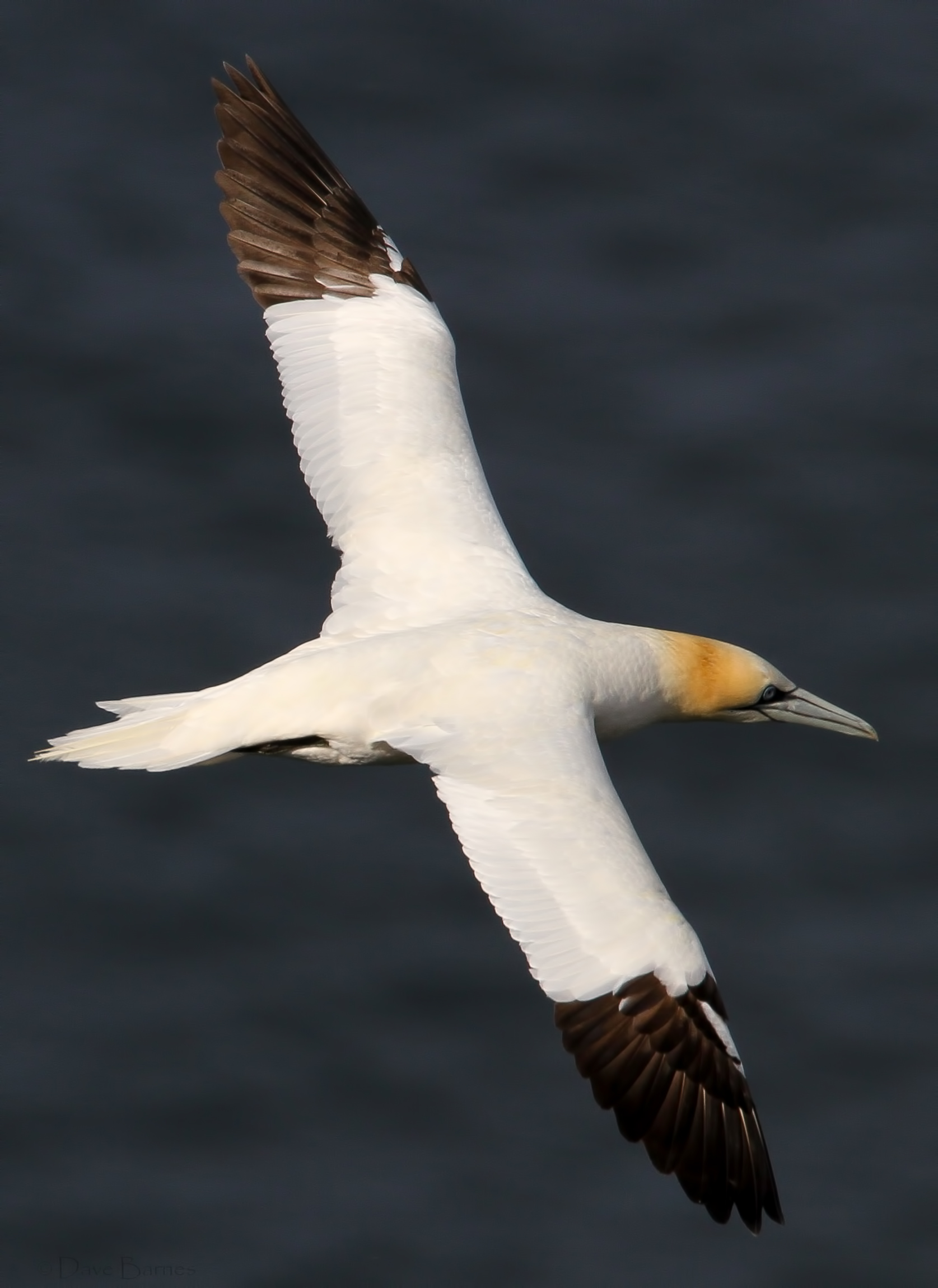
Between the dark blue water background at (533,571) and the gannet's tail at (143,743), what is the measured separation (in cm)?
293

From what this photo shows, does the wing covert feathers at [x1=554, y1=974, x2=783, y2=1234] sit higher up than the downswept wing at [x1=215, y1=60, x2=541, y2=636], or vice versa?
the downswept wing at [x1=215, y1=60, x2=541, y2=636]

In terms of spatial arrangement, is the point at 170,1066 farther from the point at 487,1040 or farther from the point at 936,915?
the point at 936,915

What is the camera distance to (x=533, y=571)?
570 inches

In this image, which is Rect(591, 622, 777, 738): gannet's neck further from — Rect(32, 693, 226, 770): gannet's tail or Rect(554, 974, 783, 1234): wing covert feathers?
Rect(32, 693, 226, 770): gannet's tail

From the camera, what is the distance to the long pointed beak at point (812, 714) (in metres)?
11.8

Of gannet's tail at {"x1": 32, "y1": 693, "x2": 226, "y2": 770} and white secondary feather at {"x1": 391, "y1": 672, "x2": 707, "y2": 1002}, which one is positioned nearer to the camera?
white secondary feather at {"x1": 391, "y1": 672, "x2": 707, "y2": 1002}

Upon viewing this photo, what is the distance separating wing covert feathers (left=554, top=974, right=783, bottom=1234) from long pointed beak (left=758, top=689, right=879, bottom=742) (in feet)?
8.19

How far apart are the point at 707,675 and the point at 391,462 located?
1.82 meters

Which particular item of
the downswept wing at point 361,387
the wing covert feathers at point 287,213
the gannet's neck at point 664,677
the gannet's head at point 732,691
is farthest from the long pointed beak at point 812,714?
the wing covert feathers at point 287,213

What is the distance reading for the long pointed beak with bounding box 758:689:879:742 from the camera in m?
11.8

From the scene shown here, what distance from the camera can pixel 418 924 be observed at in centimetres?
1321

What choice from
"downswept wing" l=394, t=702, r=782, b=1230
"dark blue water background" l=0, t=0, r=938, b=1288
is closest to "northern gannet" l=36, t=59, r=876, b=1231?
"downswept wing" l=394, t=702, r=782, b=1230

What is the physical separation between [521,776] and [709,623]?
4.61 meters

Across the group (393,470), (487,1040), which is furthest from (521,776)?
(487,1040)
